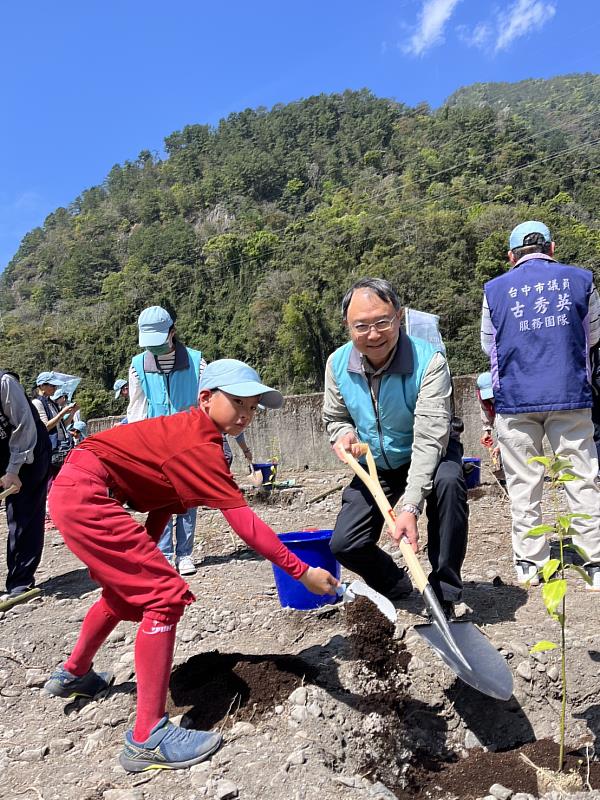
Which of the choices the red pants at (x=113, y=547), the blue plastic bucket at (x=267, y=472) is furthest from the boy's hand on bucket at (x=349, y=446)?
the blue plastic bucket at (x=267, y=472)

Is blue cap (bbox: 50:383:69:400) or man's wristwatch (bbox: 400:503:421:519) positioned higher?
blue cap (bbox: 50:383:69:400)

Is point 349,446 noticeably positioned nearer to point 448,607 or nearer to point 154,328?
point 448,607

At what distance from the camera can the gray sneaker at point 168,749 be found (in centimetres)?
213

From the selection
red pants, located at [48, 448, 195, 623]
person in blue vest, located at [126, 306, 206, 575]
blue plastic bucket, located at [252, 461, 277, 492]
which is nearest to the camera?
red pants, located at [48, 448, 195, 623]

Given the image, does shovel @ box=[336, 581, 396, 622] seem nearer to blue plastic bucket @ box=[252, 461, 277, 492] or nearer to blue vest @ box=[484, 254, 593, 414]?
blue vest @ box=[484, 254, 593, 414]

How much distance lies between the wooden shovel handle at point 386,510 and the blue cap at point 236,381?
57 centimetres

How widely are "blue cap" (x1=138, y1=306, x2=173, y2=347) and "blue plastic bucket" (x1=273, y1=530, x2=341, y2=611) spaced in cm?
162

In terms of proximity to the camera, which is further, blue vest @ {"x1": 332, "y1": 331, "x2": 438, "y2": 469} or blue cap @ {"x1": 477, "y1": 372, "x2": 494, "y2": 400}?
blue cap @ {"x1": 477, "y1": 372, "x2": 494, "y2": 400}

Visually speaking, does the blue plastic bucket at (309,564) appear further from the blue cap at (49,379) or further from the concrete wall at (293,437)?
the concrete wall at (293,437)

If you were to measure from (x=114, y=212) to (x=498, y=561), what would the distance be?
109812 mm

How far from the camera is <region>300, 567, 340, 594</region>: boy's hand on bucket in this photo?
220 cm

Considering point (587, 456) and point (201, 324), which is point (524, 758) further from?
point (201, 324)

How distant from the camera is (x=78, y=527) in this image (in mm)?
2264

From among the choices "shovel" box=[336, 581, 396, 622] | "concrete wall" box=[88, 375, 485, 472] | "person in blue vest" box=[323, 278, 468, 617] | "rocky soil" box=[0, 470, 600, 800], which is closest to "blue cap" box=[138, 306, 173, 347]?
"person in blue vest" box=[323, 278, 468, 617]
